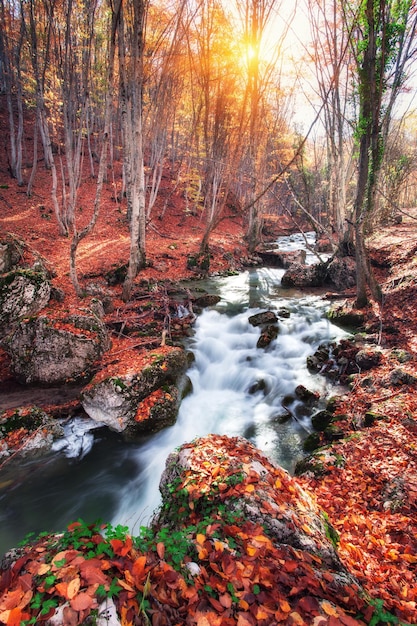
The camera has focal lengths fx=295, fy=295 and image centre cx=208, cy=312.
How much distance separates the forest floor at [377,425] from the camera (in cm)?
336

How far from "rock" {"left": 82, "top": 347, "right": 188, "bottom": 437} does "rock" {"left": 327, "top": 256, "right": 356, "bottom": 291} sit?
976 centimetres

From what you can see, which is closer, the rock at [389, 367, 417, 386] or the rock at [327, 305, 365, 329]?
the rock at [389, 367, 417, 386]

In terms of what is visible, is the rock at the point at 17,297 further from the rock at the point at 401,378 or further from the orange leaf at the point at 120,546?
the rock at the point at 401,378

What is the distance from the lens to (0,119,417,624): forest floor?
336 centimetres

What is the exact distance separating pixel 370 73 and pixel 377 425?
877cm

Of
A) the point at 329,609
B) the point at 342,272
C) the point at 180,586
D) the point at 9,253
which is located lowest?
the point at 329,609

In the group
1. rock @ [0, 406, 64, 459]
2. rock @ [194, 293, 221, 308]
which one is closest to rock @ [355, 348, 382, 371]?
rock @ [194, 293, 221, 308]

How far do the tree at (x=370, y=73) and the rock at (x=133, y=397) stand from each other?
277 inches

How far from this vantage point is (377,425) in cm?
539

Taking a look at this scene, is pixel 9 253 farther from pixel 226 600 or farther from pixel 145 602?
pixel 226 600

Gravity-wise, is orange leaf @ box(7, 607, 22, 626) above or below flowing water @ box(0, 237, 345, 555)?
above

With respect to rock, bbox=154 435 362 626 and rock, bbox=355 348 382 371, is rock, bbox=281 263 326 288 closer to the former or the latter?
rock, bbox=355 348 382 371

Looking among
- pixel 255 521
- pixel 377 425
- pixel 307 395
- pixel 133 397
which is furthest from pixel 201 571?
pixel 307 395

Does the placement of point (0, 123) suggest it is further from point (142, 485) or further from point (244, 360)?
point (142, 485)
